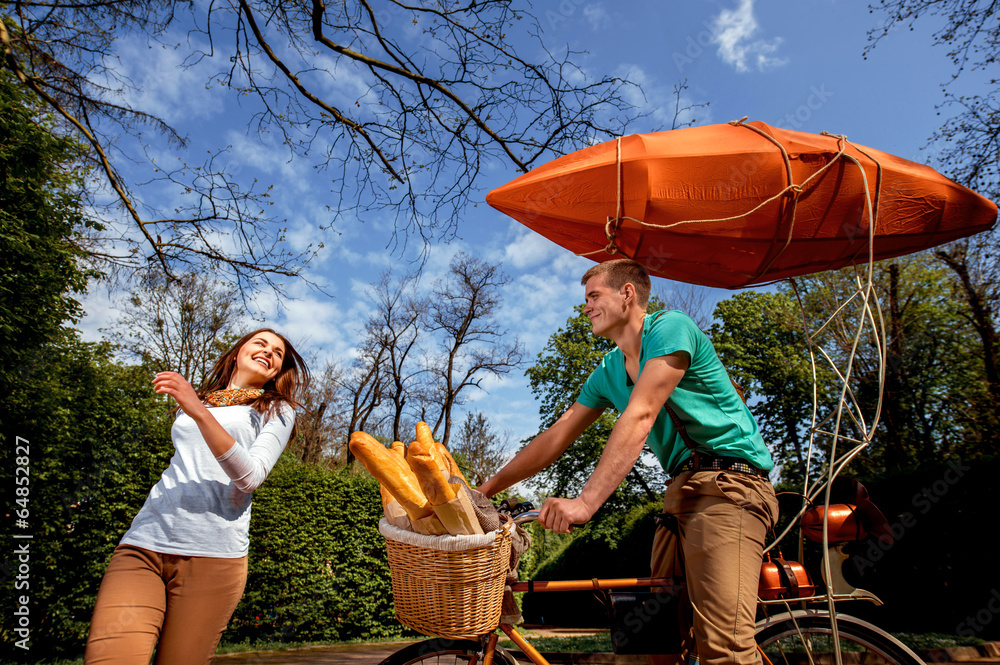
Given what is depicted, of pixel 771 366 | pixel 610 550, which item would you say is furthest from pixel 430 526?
pixel 771 366

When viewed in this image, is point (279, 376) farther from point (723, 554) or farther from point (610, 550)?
point (610, 550)

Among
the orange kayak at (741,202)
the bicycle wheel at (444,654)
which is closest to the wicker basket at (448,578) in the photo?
the bicycle wheel at (444,654)

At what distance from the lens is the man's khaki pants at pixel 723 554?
1.88 metres

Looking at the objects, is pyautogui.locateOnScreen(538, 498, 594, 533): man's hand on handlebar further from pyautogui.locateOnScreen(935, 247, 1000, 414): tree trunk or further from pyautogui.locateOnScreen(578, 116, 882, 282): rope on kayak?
pyautogui.locateOnScreen(935, 247, 1000, 414): tree trunk

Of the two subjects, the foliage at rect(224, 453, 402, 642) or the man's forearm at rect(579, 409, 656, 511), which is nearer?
the man's forearm at rect(579, 409, 656, 511)

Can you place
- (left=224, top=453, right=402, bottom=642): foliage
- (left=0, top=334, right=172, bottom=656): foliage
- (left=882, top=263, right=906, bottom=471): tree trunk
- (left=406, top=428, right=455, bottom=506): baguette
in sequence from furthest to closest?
(left=882, top=263, right=906, bottom=471): tree trunk, (left=224, top=453, right=402, bottom=642): foliage, (left=0, top=334, right=172, bottom=656): foliage, (left=406, top=428, right=455, bottom=506): baguette

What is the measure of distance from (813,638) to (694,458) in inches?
37.6

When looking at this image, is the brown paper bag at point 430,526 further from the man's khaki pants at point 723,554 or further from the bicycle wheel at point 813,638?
the bicycle wheel at point 813,638

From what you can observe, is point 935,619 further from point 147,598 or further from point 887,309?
point 147,598

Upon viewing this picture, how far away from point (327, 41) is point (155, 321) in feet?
68.6

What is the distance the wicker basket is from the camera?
156 cm

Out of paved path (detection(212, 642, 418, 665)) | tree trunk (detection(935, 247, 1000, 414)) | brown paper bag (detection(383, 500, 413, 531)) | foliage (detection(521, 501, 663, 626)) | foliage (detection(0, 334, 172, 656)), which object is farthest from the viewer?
foliage (detection(521, 501, 663, 626))

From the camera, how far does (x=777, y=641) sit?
2.26 m

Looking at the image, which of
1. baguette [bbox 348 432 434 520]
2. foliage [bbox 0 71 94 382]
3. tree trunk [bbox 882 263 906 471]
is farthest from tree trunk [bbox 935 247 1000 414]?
foliage [bbox 0 71 94 382]
